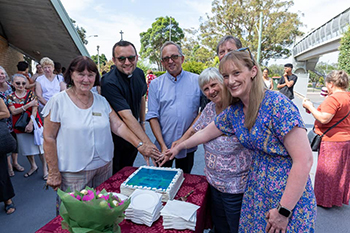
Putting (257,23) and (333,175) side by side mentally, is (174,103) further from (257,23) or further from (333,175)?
(257,23)

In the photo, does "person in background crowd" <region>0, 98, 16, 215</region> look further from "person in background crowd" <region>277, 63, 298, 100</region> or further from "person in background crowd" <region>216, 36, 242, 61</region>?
"person in background crowd" <region>277, 63, 298, 100</region>

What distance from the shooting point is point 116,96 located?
2332mm

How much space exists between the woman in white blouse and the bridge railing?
10.1 m

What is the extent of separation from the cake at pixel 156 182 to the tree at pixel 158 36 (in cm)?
4564

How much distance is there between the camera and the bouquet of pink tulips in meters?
0.95

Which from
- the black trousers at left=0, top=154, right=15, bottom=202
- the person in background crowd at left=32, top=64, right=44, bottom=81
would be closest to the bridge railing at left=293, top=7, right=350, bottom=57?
the person in background crowd at left=32, top=64, right=44, bottom=81

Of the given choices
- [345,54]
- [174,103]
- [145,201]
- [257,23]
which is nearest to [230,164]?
[145,201]

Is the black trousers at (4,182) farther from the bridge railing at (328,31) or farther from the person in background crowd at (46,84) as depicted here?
the bridge railing at (328,31)

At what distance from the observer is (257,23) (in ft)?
82.2

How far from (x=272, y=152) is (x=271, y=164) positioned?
0.10m

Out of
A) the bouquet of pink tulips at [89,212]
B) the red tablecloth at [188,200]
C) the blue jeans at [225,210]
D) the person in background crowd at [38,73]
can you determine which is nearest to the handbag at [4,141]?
the red tablecloth at [188,200]

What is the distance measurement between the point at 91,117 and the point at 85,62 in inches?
18.9

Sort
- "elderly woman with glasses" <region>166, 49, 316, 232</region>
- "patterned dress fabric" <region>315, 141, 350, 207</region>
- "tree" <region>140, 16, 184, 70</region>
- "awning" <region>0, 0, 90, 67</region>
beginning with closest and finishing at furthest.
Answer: "elderly woman with glasses" <region>166, 49, 316, 232</region> → "patterned dress fabric" <region>315, 141, 350, 207</region> → "awning" <region>0, 0, 90, 67</region> → "tree" <region>140, 16, 184, 70</region>

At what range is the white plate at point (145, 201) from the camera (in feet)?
4.35
